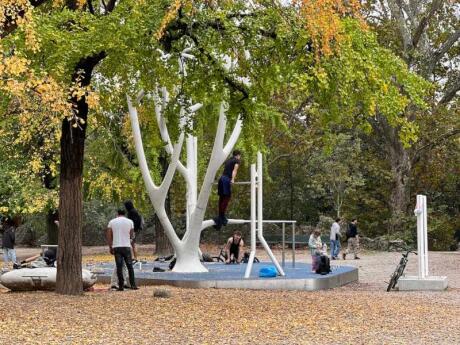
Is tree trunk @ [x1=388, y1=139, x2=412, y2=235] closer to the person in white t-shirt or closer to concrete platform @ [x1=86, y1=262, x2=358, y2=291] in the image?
concrete platform @ [x1=86, y1=262, x2=358, y2=291]

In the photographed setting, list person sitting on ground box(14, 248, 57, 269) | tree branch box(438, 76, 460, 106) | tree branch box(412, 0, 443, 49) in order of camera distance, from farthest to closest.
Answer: tree branch box(438, 76, 460, 106) < tree branch box(412, 0, 443, 49) < person sitting on ground box(14, 248, 57, 269)

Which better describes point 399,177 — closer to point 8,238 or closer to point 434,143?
point 434,143

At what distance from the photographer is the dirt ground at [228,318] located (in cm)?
991

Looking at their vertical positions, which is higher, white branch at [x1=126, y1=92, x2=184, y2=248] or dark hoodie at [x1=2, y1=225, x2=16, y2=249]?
white branch at [x1=126, y1=92, x2=184, y2=248]

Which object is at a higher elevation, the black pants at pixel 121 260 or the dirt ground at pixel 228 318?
the black pants at pixel 121 260

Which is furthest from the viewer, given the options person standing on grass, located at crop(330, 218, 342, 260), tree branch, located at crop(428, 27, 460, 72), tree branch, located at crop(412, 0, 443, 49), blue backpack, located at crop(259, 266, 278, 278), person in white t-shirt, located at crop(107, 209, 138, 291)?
tree branch, located at crop(428, 27, 460, 72)

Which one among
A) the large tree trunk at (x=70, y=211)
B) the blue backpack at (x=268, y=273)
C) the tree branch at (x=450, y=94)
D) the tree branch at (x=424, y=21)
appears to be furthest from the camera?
the tree branch at (x=450, y=94)

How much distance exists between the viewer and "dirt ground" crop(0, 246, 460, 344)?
32.5 feet

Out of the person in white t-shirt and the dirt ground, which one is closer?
the dirt ground

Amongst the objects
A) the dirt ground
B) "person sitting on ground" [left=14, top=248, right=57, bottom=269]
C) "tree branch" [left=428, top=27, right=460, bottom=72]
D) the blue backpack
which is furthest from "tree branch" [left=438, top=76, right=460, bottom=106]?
the dirt ground

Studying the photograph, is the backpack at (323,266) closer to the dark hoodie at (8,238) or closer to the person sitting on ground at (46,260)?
the person sitting on ground at (46,260)

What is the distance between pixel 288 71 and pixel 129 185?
18660 millimetres

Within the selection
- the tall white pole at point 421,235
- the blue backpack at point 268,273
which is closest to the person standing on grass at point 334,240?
the tall white pole at point 421,235

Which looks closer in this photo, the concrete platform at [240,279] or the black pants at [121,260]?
the black pants at [121,260]
